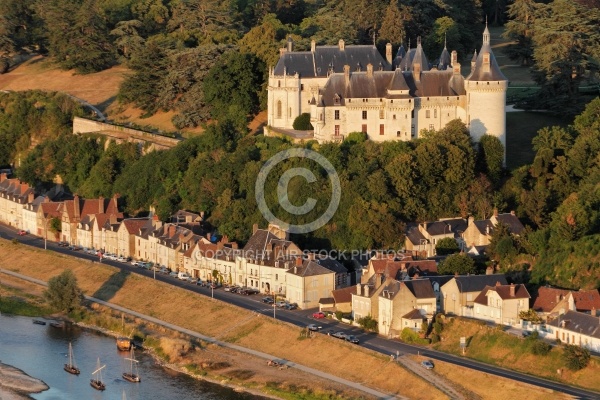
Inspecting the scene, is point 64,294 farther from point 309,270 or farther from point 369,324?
point 369,324

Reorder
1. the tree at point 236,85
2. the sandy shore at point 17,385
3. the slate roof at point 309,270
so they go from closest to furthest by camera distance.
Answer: the sandy shore at point 17,385
the slate roof at point 309,270
the tree at point 236,85

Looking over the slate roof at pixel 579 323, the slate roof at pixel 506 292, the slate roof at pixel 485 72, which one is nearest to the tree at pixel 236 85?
the slate roof at pixel 485 72

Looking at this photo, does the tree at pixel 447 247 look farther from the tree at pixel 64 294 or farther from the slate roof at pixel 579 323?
the tree at pixel 64 294

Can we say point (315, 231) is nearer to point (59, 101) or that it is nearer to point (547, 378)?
point (547, 378)

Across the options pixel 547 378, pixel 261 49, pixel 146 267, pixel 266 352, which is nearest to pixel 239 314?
pixel 266 352

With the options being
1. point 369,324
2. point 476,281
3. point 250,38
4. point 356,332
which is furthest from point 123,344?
point 250,38

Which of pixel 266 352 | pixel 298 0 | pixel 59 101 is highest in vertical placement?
pixel 298 0

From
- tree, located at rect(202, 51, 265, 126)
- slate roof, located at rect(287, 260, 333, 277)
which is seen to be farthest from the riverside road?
tree, located at rect(202, 51, 265, 126)
